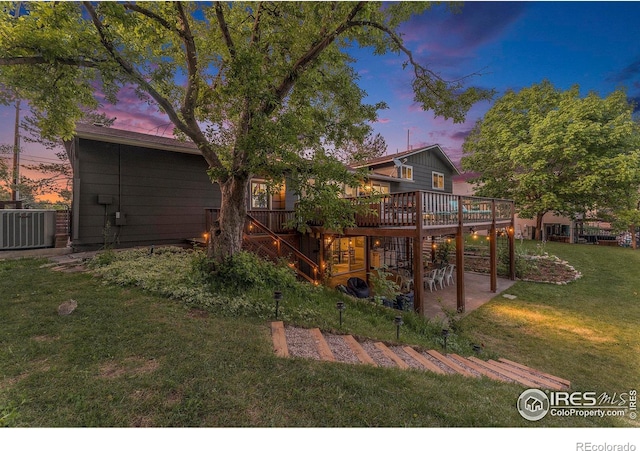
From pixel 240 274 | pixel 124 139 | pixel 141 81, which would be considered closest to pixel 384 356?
pixel 240 274

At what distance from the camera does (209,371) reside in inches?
101

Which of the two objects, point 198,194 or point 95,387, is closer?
point 95,387

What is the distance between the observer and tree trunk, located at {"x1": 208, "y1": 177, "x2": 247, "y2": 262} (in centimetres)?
561

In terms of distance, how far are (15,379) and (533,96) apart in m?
23.8

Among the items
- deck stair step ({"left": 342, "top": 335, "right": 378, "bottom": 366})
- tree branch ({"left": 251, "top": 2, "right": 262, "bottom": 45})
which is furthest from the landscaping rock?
tree branch ({"left": 251, "top": 2, "right": 262, "bottom": 45})

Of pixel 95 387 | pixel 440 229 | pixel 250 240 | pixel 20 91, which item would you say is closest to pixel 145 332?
pixel 95 387

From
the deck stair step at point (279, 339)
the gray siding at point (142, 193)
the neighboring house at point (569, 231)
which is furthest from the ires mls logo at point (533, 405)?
the neighboring house at point (569, 231)

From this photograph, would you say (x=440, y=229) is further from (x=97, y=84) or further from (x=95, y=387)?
(x=97, y=84)

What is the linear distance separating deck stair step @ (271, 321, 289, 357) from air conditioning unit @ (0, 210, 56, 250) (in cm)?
864

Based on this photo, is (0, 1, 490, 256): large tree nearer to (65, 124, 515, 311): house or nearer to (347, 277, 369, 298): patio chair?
(65, 124, 515, 311): house

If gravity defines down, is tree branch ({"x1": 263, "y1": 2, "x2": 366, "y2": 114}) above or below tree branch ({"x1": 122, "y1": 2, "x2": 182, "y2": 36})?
below

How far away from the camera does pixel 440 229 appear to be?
301 inches
